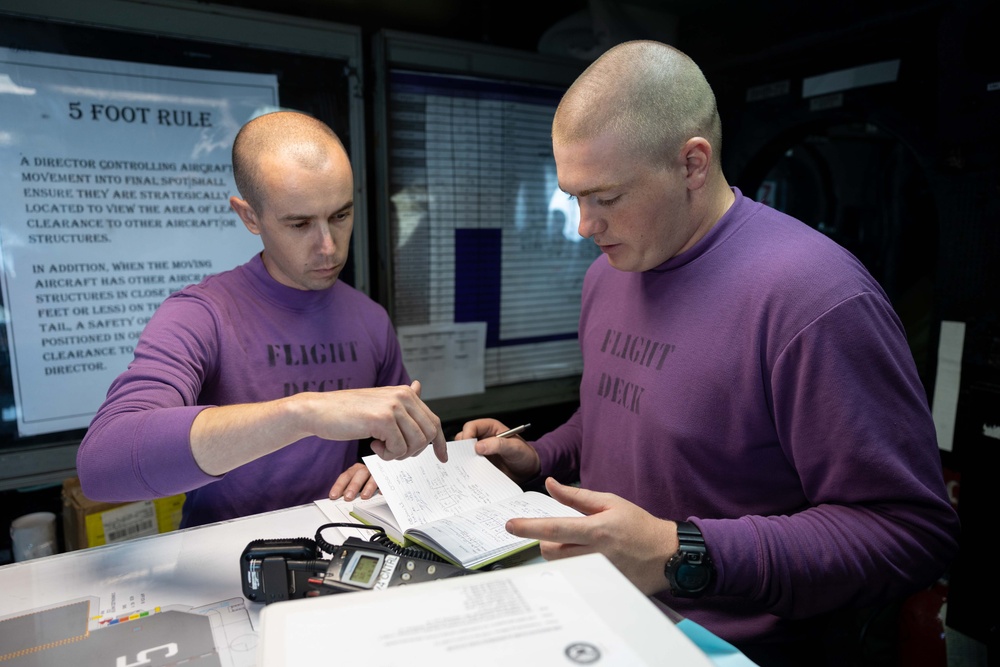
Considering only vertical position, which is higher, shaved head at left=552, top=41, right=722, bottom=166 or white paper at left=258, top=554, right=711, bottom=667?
shaved head at left=552, top=41, right=722, bottom=166

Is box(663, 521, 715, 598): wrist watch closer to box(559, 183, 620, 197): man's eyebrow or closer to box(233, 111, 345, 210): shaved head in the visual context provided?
box(559, 183, 620, 197): man's eyebrow

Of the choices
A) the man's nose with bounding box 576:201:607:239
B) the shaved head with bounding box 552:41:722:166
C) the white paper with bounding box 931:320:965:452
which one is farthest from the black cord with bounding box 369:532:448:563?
the white paper with bounding box 931:320:965:452

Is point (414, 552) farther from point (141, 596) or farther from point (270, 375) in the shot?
point (270, 375)

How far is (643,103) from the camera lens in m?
1.16

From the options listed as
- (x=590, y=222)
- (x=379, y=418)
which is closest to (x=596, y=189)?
(x=590, y=222)

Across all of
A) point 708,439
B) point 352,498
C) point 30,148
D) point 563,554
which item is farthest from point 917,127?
point 30,148

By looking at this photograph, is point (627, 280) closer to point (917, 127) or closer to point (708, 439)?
point (708, 439)

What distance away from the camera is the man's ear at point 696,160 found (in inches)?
47.0

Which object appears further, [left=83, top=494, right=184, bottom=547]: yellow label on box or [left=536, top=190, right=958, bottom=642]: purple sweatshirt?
[left=83, top=494, right=184, bottom=547]: yellow label on box

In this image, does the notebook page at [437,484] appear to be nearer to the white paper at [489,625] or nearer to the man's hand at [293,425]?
the man's hand at [293,425]

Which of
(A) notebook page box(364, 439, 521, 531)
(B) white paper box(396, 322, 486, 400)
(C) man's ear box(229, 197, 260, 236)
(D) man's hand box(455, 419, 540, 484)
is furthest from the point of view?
(B) white paper box(396, 322, 486, 400)

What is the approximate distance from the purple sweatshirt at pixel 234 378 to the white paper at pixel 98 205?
49 cm

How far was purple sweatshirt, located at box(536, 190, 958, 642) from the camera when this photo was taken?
0.98 metres

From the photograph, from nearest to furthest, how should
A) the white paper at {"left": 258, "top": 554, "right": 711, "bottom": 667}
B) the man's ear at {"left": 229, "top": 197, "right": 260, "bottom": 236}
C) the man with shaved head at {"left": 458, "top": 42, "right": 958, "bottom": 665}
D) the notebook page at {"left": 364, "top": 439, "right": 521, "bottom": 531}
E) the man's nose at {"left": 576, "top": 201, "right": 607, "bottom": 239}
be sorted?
the white paper at {"left": 258, "top": 554, "right": 711, "bottom": 667} < the man with shaved head at {"left": 458, "top": 42, "right": 958, "bottom": 665} < the notebook page at {"left": 364, "top": 439, "right": 521, "bottom": 531} < the man's nose at {"left": 576, "top": 201, "right": 607, "bottom": 239} < the man's ear at {"left": 229, "top": 197, "right": 260, "bottom": 236}
